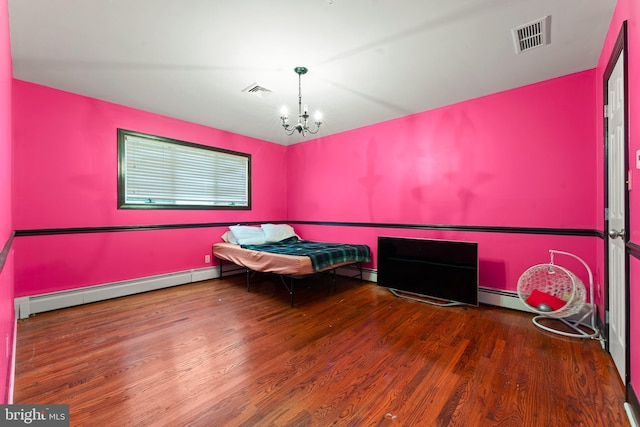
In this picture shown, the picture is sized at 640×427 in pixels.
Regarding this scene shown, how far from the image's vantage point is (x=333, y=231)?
179 inches

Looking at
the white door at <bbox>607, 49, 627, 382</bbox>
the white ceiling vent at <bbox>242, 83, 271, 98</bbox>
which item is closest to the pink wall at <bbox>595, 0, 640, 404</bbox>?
the white door at <bbox>607, 49, 627, 382</bbox>

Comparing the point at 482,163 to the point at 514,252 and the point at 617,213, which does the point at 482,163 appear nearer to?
the point at 514,252

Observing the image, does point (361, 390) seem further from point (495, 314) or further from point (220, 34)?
point (220, 34)

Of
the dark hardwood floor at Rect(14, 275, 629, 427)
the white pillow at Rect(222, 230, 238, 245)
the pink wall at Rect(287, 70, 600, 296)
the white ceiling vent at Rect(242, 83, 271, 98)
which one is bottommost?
the dark hardwood floor at Rect(14, 275, 629, 427)

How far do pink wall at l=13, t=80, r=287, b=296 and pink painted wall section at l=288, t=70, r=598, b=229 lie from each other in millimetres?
2685

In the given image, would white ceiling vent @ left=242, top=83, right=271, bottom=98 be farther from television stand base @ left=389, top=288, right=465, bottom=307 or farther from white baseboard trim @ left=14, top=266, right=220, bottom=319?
television stand base @ left=389, top=288, right=465, bottom=307

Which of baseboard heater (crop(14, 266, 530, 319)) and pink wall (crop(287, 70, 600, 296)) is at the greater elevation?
pink wall (crop(287, 70, 600, 296))

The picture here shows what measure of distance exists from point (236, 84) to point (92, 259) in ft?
8.76

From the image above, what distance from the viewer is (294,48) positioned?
219cm

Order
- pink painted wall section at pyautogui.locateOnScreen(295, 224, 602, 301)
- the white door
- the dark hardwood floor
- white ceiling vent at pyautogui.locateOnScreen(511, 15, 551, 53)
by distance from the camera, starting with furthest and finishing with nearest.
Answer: pink painted wall section at pyautogui.locateOnScreen(295, 224, 602, 301) → white ceiling vent at pyautogui.locateOnScreen(511, 15, 551, 53) → the white door → the dark hardwood floor

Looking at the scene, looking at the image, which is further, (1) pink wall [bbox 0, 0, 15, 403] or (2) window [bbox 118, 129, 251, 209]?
(2) window [bbox 118, 129, 251, 209]

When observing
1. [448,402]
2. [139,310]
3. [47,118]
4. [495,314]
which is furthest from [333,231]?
[47,118]

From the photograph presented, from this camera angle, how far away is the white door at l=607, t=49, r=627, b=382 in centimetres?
169

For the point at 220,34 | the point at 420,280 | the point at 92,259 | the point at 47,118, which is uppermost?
the point at 220,34
